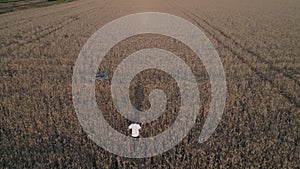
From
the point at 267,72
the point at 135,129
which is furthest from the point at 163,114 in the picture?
the point at 267,72

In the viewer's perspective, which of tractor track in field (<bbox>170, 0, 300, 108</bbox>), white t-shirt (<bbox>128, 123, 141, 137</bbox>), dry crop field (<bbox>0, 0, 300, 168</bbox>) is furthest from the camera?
tractor track in field (<bbox>170, 0, 300, 108</bbox>)

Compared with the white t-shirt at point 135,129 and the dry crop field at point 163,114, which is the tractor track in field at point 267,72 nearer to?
the dry crop field at point 163,114

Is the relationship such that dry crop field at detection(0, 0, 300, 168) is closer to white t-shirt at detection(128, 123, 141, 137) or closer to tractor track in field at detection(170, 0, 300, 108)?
tractor track in field at detection(170, 0, 300, 108)

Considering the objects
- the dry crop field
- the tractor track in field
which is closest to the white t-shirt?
the dry crop field

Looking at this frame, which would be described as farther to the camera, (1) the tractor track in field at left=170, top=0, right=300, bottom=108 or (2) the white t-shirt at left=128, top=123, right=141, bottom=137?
(1) the tractor track in field at left=170, top=0, right=300, bottom=108

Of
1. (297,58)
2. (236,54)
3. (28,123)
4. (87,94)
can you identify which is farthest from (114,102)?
(297,58)

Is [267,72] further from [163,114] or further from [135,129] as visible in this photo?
[135,129]

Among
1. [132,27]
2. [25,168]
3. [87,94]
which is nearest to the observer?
[25,168]

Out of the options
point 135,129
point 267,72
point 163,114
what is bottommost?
point 135,129

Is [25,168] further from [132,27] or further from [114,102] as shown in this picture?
[132,27]

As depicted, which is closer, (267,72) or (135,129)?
(135,129)

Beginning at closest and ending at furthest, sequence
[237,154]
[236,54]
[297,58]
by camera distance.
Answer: [237,154], [297,58], [236,54]
